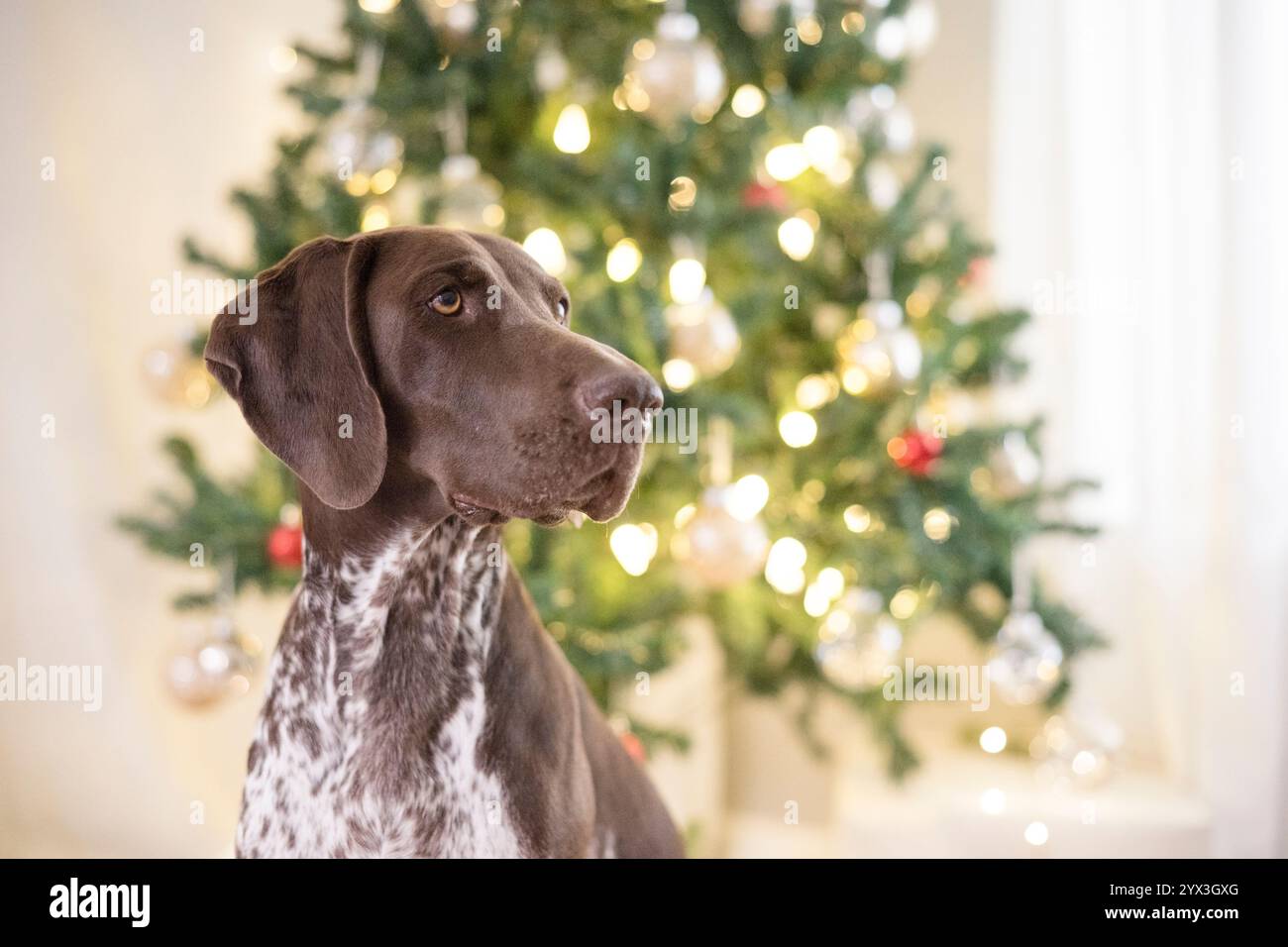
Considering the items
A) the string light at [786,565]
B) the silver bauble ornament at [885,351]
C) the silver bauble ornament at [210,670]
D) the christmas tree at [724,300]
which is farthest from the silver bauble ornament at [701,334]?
the silver bauble ornament at [210,670]

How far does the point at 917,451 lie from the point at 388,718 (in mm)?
1820

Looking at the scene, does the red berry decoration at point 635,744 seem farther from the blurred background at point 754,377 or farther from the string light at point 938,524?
the string light at point 938,524

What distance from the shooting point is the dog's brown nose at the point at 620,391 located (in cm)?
117

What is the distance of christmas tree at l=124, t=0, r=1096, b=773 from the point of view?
241 centimetres

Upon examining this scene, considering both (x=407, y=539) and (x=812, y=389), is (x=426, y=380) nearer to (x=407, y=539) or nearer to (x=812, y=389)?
(x=407, y=539)

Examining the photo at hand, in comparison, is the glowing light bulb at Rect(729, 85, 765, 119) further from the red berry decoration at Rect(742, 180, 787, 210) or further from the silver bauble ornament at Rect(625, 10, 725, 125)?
the silver bauble ornament at Rect(625, 10, 725, 125)

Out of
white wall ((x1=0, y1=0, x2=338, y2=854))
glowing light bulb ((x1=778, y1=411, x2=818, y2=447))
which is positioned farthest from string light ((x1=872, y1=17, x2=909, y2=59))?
white wall ((x1=0, y1=0, x2=338, y2=854))

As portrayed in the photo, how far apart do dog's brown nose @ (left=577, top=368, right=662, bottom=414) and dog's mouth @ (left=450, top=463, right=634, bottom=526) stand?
0.08 m

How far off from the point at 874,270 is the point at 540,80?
3.39 ft

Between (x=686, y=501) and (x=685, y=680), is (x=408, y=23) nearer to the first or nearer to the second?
(x=686, y=501)

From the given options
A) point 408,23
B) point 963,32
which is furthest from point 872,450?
point 963,32

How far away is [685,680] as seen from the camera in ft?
11.4

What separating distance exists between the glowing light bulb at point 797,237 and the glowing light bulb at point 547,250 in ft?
2.26
